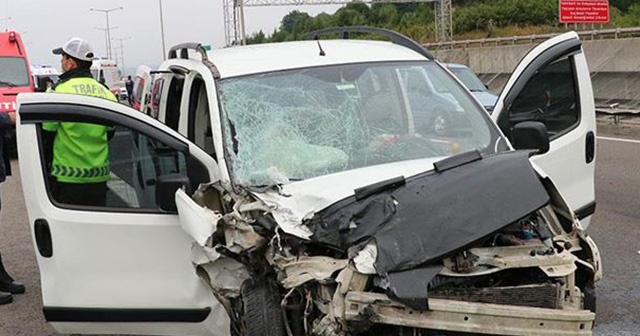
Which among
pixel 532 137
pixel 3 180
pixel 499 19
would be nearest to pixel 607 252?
pixel 532 137

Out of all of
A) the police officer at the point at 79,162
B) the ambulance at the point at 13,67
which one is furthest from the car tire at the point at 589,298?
the ambulance at the point at 13,67

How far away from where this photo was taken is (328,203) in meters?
3.14

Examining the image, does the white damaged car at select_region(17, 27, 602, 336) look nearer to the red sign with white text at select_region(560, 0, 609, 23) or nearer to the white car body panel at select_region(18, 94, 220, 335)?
the white car body panel at select_region(18, 94, 220, 335)

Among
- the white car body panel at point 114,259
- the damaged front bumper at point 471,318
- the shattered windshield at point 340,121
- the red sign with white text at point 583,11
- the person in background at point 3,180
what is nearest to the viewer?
the damaged front bumper at point 471,318

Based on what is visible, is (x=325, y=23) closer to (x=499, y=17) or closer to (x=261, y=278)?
(x=499, y=17)

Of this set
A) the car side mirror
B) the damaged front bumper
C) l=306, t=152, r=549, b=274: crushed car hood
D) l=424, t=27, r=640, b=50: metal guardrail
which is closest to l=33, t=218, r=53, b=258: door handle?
the car side mirror

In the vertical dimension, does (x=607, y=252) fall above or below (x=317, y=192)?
below

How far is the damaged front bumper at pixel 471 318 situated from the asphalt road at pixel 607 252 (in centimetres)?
203

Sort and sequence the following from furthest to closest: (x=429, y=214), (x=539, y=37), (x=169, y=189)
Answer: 1. (x=539, y=37)
2. (x=169, y=189)
3. (x=429, y=214)

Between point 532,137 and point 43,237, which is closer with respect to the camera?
point 43,237

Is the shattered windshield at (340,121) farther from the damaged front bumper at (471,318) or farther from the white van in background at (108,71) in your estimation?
the white van in background at (108,71)

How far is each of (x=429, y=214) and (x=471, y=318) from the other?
499 millimetres

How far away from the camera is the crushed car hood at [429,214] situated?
285 cm

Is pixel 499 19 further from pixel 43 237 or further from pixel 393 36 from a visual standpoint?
pixel 43 237
